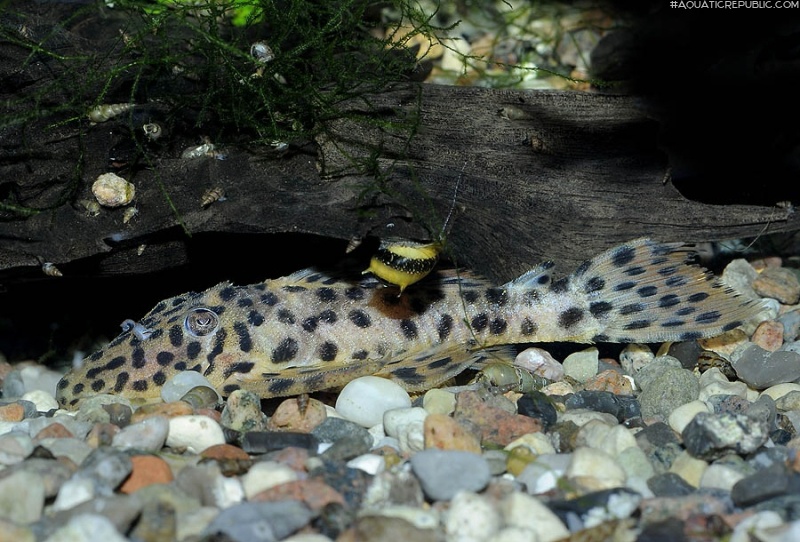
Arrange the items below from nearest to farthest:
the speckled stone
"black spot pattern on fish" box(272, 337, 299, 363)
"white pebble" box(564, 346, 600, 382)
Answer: the speckled stone < "white pebble" box(564, 346, 600, 382) < "black spot pattern on fish" box(272, 337, 299, 363)

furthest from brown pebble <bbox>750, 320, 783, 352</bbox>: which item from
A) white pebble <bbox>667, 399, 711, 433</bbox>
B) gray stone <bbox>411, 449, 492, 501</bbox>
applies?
gray stone <bbox>411, 449, 492, 501</bbox>

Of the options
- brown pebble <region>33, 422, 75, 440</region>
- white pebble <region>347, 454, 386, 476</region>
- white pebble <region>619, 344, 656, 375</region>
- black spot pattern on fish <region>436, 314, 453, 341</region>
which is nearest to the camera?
white pebble <region>347, 454, 386, 476</region>

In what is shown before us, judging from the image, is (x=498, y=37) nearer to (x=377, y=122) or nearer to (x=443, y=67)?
(x=443, y=67)

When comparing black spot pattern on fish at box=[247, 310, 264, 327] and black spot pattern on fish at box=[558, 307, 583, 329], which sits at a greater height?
black spot pattern on fish at box=[247, 310, 264, 327]

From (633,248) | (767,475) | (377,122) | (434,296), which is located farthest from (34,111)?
(767,475)

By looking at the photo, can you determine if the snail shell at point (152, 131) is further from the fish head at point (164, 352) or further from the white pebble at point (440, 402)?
the white pebble at point (440, 402)

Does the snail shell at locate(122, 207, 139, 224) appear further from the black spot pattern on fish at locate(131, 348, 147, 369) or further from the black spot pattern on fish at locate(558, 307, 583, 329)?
the black spot pattern on fish at locate(558, 307, 583, 329)

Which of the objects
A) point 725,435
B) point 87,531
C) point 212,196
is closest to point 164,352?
point 212,196
